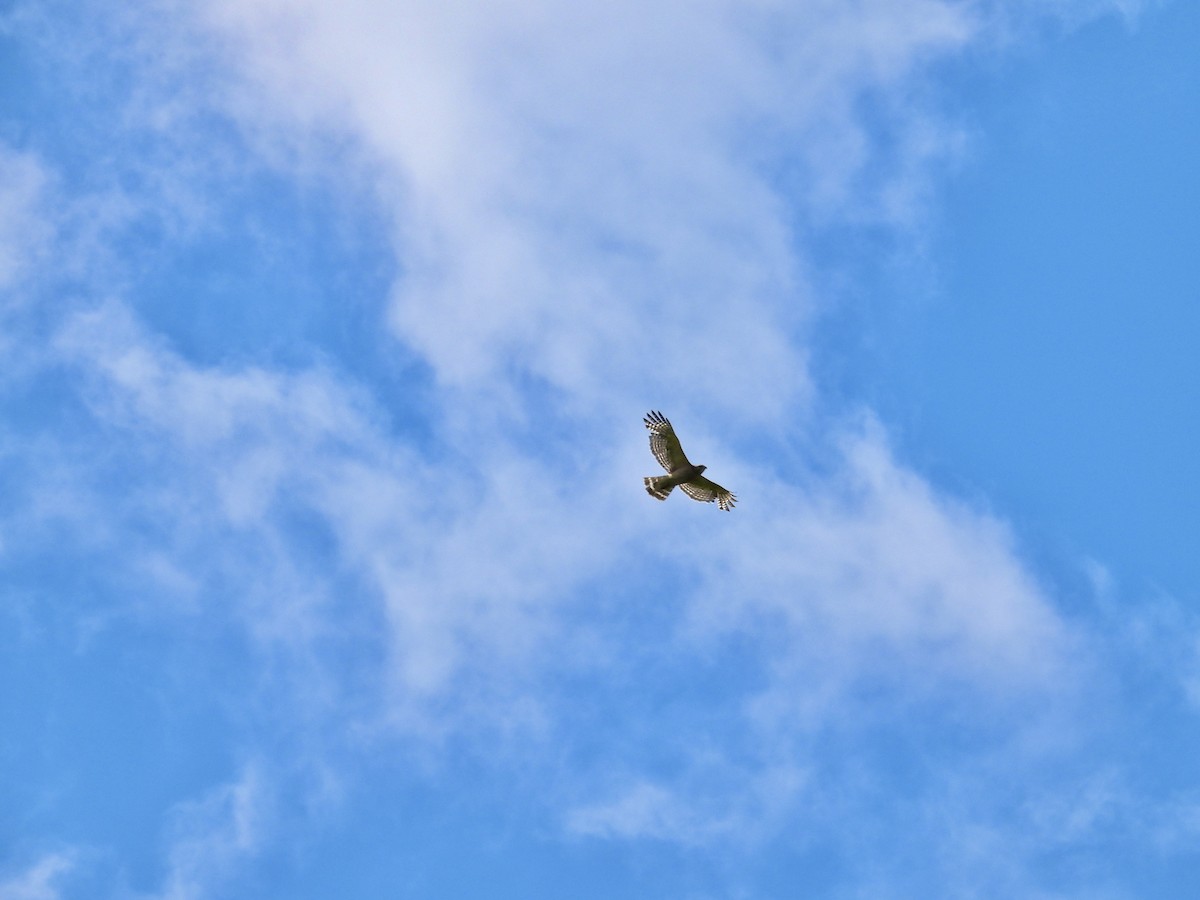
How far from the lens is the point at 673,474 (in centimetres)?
12569

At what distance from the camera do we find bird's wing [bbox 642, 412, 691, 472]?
4921 inches

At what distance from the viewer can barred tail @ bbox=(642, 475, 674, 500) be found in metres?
126

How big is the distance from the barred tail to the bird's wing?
478 mm

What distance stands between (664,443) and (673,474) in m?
1.46

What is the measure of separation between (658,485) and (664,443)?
186 centimetres

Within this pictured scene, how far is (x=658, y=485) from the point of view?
125688 millimetres

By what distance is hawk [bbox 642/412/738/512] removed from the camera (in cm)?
12512

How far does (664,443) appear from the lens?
125188 mm

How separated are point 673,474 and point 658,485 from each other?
0.79 meters

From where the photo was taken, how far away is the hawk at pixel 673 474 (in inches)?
4926

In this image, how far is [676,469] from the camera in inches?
4946

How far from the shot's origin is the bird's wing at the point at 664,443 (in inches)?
4921
